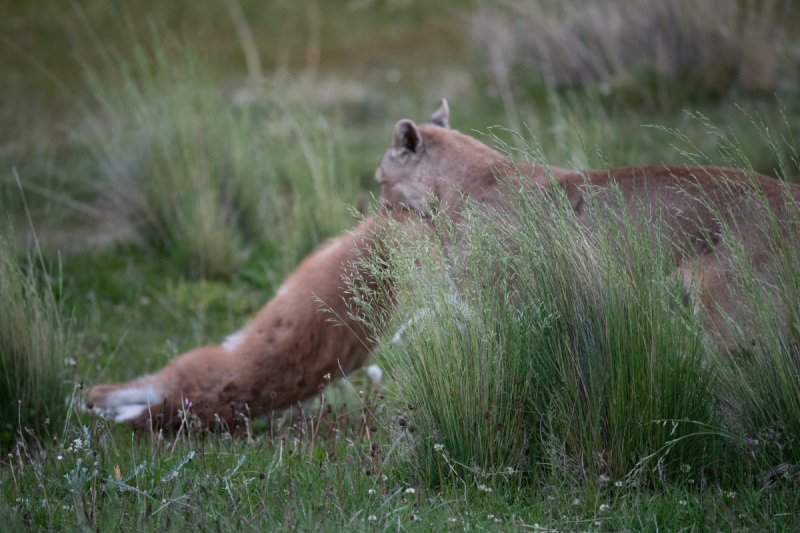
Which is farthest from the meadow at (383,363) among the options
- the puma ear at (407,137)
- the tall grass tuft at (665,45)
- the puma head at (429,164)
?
the tall grass tuft at (665,45)

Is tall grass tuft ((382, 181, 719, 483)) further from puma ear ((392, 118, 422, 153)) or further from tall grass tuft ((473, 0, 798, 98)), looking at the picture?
tall grass tuft ((473, 0, 798, 98))

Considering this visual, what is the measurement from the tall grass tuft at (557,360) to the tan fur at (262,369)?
1285 millimetres

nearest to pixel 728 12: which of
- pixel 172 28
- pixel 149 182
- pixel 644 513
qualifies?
pixel 149 182

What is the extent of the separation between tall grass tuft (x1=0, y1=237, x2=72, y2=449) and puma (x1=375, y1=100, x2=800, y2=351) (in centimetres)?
197

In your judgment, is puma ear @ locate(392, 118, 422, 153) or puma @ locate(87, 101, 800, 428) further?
puma ear @ locate(392, 118, 422, 153)

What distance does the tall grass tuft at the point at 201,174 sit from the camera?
26.7 feet

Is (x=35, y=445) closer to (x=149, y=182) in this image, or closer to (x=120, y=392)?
(x=120, y=392)

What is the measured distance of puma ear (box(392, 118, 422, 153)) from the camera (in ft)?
19.4

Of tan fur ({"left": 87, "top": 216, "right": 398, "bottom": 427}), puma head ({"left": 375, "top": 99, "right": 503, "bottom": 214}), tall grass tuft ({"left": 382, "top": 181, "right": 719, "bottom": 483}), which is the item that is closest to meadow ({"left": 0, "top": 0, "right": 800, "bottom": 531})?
tall grass tuft ({"left": 382, "top": 181, "right": 719, "bottom": 483})

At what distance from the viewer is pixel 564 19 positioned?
1221cm

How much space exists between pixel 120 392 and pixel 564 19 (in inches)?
339

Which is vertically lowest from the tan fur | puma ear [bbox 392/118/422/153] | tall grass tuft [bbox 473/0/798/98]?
the tan fur

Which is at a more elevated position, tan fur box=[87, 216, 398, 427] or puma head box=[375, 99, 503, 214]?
puma head box=[375, 99, 503, 214]

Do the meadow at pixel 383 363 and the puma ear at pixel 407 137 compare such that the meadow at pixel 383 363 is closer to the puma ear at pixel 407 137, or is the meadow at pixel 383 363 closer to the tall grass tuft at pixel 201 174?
the tall grass tuft at pixel 201 174
